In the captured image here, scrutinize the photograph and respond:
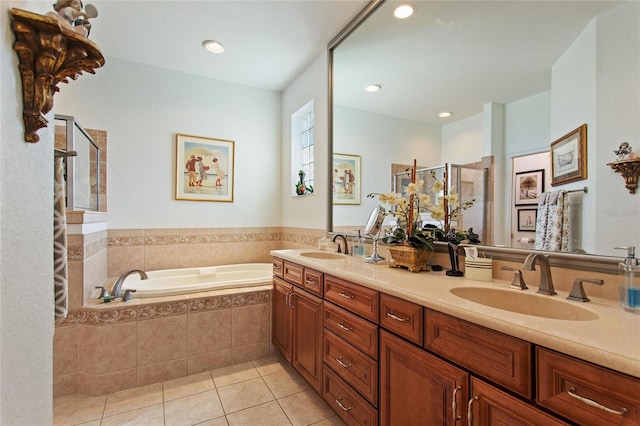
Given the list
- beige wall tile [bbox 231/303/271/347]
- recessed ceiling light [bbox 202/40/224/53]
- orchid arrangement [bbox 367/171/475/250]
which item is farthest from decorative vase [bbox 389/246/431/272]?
recessed ceiling light [bbox 202/40/224/53]

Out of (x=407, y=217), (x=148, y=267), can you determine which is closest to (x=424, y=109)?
(x=407, y=217)

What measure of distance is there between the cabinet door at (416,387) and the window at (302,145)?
78.6 inches

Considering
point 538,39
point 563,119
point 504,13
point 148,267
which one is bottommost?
point 148,267

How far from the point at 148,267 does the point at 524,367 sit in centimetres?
310

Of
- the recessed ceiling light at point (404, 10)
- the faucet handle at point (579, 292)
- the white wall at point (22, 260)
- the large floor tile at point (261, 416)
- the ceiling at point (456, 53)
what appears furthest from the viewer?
the recessed ceiling light at point (404, 10)

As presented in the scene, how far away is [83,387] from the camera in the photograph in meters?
2.01

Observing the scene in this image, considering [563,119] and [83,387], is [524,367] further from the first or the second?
[83,387]

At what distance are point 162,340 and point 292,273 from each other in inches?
42.2

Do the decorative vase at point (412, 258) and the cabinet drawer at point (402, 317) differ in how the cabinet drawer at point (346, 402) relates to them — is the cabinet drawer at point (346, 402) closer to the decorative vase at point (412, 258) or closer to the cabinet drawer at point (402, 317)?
the cabinet drawer at point (402, 317)

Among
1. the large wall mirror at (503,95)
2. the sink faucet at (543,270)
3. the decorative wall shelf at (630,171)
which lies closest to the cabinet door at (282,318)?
the large wall mirror at (503,95)


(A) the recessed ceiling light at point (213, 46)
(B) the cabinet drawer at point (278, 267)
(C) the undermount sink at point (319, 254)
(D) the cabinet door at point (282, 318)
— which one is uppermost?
(A) the recessed ceiling light at point (213, 46)

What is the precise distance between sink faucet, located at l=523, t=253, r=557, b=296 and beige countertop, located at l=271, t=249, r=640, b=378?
0.10 feet

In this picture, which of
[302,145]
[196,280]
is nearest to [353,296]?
[196,280]

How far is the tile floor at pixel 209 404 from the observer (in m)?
1.75
